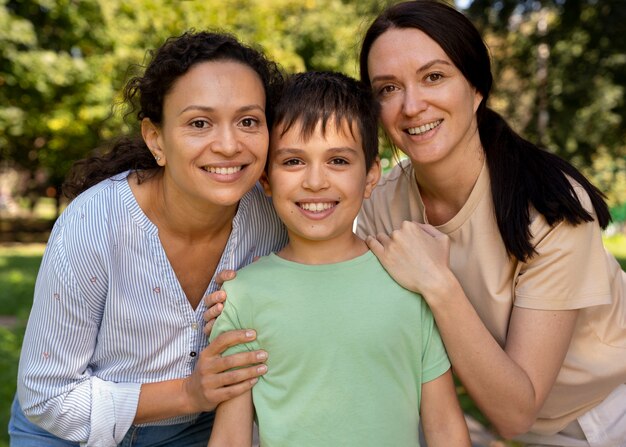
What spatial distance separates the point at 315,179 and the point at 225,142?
311 mm

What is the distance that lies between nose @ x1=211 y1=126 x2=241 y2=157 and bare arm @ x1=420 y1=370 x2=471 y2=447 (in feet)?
3.18

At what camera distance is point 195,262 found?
261 cm

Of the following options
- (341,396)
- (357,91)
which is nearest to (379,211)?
(357,91)

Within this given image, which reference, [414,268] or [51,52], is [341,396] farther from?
[51,52]

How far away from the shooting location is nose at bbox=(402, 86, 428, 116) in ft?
8.33

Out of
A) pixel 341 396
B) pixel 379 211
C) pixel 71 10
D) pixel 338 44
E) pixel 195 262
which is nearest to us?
pixel 341 396

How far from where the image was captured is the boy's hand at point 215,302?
2.35 m

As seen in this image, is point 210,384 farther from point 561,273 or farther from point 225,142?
point 561,273

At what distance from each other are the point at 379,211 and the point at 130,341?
1.15 meters

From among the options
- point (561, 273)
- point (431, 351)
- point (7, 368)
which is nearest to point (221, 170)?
point (431, 351)

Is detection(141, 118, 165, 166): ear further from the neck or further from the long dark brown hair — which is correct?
the long dark brown hair

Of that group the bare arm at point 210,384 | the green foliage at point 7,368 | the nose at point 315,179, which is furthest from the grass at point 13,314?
the nose at point 315,179

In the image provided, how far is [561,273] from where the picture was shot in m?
2.43

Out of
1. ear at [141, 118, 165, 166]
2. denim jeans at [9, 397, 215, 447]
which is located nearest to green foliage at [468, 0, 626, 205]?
ear at [141, 118, 165, 166]
